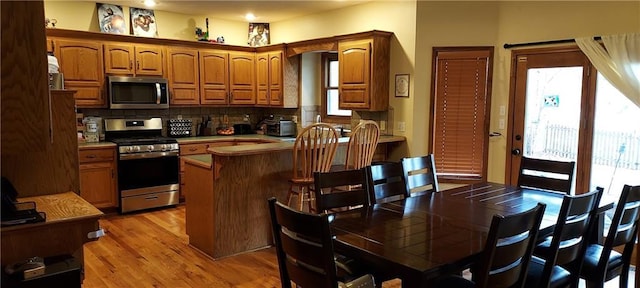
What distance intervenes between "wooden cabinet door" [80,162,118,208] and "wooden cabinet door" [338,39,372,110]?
2.74 m

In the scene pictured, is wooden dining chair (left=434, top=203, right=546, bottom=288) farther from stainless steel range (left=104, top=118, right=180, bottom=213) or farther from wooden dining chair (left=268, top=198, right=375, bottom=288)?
stainless steel range (left=104, top=118, right=180, bottom=213)

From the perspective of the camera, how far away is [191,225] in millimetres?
3975

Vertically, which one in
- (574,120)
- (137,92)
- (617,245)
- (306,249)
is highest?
(137,92)

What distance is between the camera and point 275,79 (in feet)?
19.9

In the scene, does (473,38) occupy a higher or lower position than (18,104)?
higher

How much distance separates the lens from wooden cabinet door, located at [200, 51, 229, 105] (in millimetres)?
5898

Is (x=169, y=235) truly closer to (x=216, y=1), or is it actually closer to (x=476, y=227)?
(x=216, y=1)

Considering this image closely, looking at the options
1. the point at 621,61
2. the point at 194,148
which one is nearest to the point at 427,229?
the point at 621,61

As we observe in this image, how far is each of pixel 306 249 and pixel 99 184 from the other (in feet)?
12.9

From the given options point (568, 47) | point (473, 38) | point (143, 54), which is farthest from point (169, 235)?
point (568, 47)

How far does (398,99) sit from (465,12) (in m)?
1.10

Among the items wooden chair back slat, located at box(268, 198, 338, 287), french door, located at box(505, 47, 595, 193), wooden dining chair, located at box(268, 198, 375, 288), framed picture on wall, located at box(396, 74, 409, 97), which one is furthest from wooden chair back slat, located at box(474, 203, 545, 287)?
framed picture on wall, located at box(396, 74, 409, 97)

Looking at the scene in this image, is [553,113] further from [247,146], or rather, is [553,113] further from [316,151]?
[247,146]

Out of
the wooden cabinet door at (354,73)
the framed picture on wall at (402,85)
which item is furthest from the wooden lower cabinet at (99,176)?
the framed picture on wall at (402,85)
